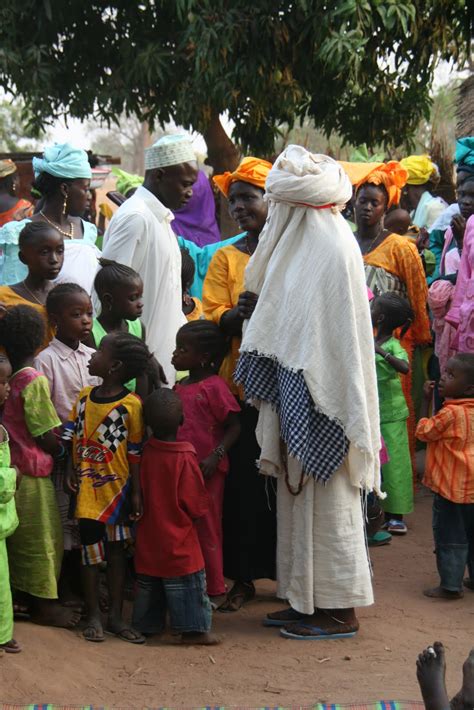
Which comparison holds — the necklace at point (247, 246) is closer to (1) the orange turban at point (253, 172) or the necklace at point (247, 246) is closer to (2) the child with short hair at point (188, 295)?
(1) the orange turban at point (253, 172)

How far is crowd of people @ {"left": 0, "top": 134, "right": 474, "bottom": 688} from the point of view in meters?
4.66

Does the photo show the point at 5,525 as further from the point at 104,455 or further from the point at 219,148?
the point at 219,148

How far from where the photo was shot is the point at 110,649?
4586 millimetres

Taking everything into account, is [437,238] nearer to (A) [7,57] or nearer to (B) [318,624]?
(B) [318,624]

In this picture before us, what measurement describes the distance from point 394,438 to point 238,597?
1896 mm

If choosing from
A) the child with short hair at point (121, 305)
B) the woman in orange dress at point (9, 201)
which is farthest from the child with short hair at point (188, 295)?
the woman in orange dress at point (9, 201)

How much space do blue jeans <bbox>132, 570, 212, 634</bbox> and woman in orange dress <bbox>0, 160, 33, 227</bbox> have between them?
390 cm

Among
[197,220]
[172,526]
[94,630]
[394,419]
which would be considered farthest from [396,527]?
[197,220]

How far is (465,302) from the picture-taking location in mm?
6199

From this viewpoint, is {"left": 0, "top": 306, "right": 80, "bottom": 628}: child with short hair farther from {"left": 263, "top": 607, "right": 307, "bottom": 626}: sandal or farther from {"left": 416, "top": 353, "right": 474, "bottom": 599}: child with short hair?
{"left": 416, "top": 353, "right": 474, "bottom": 599}: child with short hair

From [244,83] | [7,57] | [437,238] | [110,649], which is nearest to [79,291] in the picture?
[110,649]

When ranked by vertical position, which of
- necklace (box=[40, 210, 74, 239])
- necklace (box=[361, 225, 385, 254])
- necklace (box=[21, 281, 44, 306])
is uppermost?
necklace (box=[40, 210, 74, 239])

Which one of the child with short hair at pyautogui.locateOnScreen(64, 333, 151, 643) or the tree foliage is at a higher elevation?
the tree foliage

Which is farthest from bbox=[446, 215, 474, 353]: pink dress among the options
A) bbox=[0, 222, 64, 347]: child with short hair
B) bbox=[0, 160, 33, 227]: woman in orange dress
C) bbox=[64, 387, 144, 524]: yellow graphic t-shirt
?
bbox=[0, 160, 33, 227]: woman in orange dress
